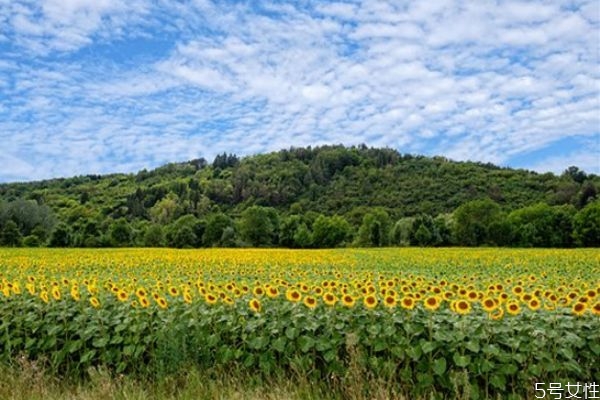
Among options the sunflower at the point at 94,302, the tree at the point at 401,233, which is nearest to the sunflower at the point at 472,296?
the sunflower at the point at 94,302

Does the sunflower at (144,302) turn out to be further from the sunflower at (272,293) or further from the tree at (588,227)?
the tree at (588,227)

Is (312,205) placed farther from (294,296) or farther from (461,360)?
(461,360)

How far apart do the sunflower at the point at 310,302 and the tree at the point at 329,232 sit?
6443cm

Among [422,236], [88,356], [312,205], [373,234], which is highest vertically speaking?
[312,205]

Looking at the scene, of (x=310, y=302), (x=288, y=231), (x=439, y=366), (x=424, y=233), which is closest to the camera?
(x=439, y=366)

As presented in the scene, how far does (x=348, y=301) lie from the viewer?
5.68 metres

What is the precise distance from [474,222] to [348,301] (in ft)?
204

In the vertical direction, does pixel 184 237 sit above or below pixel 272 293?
above

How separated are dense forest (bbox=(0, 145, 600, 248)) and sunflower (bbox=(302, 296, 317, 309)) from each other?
58.0 meters

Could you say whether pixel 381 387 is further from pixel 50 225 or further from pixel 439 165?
pixel 439 165

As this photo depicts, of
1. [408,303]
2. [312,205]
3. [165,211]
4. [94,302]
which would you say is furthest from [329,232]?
[408,303]

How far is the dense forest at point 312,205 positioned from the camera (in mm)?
63375

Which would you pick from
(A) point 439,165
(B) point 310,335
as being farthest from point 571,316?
(A) point 439,165

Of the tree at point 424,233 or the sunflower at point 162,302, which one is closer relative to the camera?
the sunflower at point 162,302
